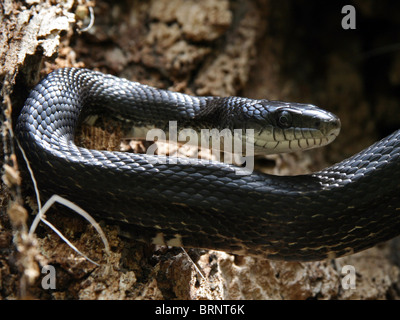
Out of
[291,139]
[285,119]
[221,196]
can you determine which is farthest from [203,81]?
[221,196]

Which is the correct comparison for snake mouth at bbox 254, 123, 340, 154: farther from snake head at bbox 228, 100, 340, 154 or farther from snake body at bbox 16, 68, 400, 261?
snake body at bbox 16, 68, 400, 261

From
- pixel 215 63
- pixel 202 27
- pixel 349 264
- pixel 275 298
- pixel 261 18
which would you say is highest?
pixel 261 18

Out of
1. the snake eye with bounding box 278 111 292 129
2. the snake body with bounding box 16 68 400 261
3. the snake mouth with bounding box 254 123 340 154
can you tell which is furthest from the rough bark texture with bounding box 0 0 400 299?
the snake eye with bounding box 278 111 292 129

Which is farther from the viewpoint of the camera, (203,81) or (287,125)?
(203,81)

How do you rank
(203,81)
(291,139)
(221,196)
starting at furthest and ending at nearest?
(203,81), (291,139), (221,196)

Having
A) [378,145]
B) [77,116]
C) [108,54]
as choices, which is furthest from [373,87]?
[77,116]

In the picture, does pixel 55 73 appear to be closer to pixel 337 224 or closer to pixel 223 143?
pixel 223 143

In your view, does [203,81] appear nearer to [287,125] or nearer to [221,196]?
[287,125]
